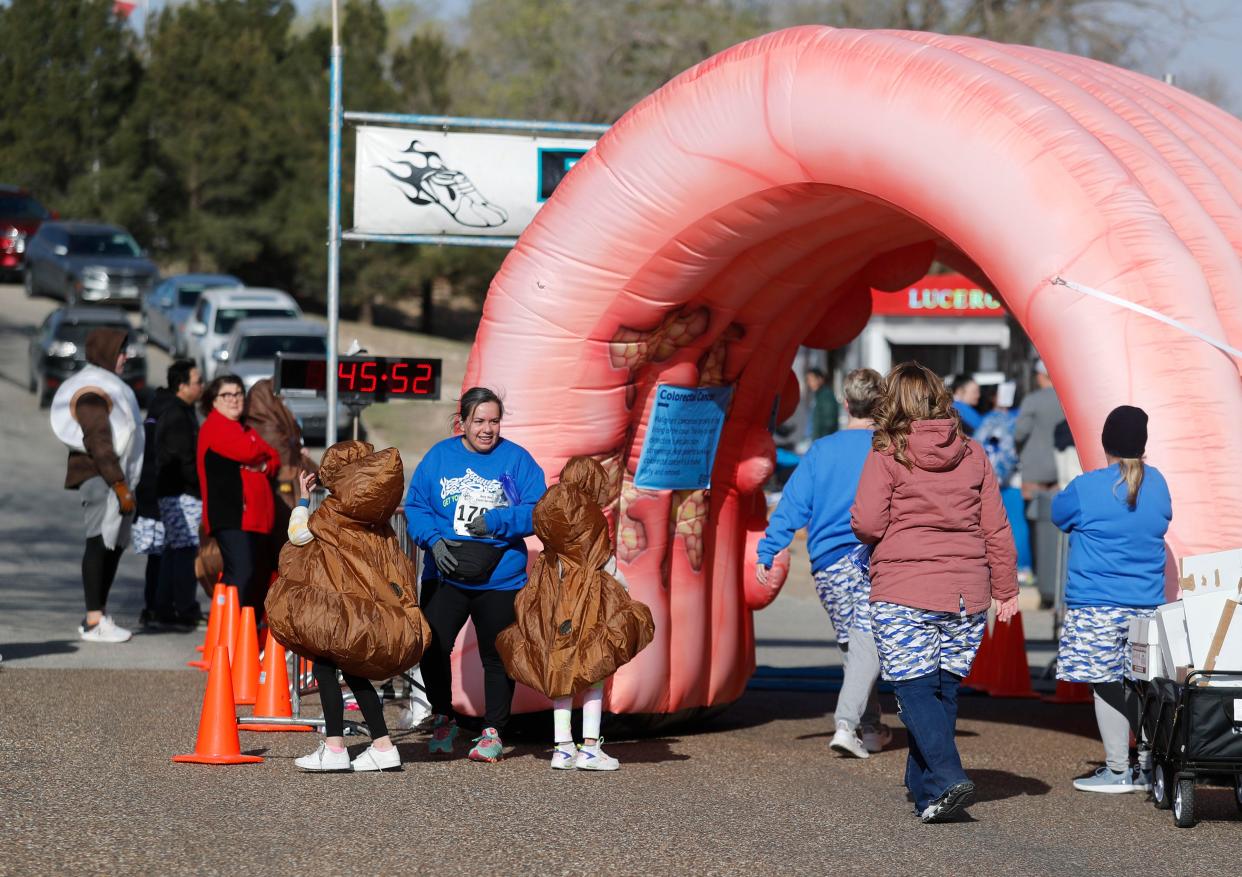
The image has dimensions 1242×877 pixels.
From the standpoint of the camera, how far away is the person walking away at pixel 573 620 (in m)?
7.40

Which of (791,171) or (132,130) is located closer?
(791,171)

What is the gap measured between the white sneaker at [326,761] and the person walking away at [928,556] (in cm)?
224

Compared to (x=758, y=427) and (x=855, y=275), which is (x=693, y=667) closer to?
(x=758, y=427)

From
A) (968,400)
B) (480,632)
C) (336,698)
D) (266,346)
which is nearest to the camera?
(336,698)

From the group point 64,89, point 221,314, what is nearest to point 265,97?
point 64,89

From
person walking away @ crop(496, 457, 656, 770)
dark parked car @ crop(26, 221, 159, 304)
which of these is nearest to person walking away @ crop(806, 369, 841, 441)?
person walking away @ crop(496, 457, 656, 770)

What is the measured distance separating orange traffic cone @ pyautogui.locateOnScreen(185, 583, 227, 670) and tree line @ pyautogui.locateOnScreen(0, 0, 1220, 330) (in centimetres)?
2522

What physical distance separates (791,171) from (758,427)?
190cm

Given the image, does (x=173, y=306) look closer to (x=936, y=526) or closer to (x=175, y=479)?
(x=175, y=479)

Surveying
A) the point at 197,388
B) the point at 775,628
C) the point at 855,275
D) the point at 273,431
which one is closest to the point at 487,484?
the point at 855,275

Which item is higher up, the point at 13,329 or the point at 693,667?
the point at 13,329

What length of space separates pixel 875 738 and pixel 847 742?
1.43 ft

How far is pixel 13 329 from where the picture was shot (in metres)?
32.8

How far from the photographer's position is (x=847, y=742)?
8.10 m
